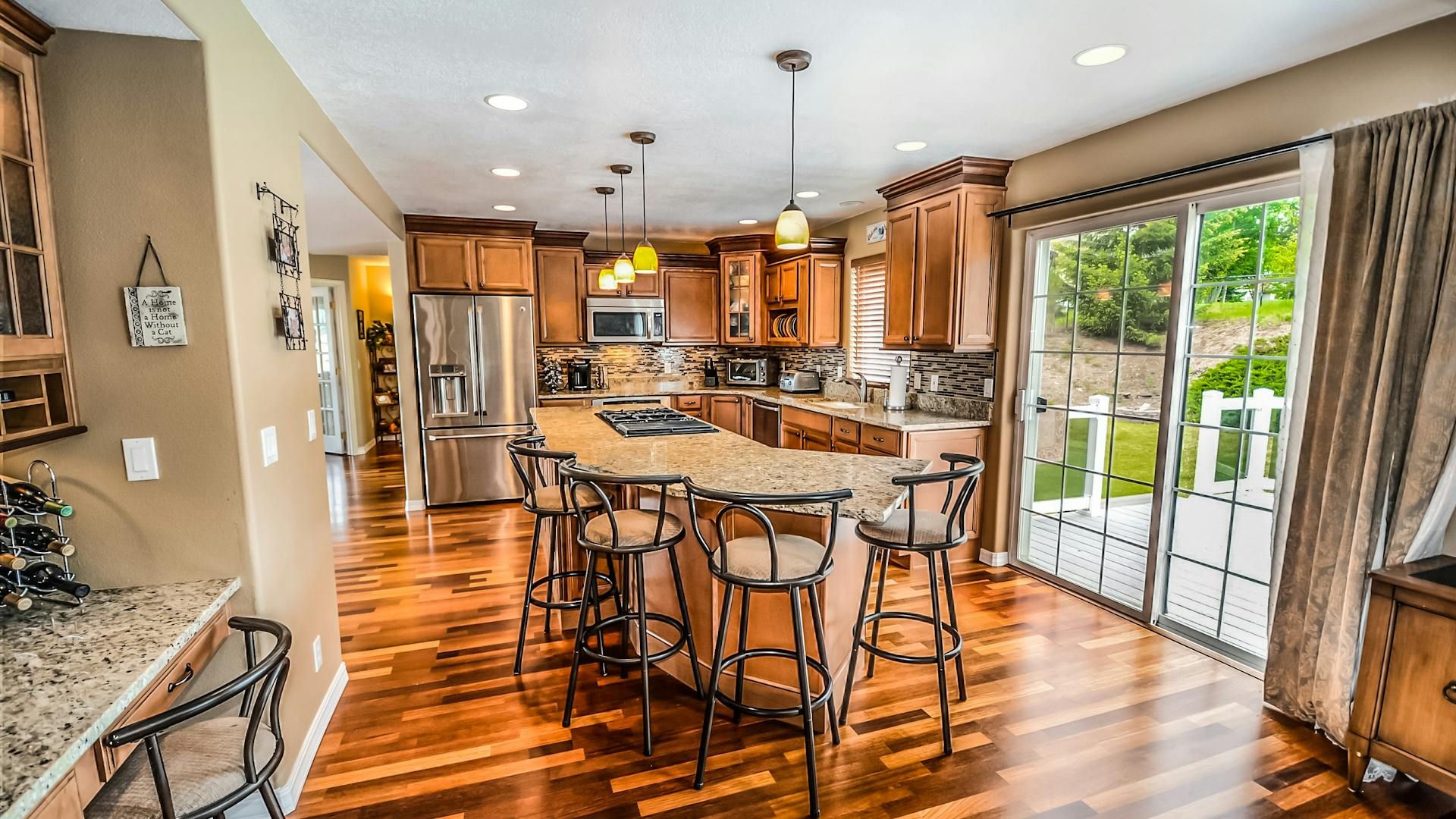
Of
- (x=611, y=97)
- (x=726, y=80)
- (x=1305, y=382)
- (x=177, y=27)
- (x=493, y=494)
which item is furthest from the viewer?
(x=493, y=494)

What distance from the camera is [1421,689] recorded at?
188cm

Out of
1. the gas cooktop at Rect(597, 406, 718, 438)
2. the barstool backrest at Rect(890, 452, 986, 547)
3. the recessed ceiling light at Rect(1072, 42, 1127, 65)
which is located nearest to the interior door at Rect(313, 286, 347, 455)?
the gas cooktop at Rect(597, 406, 718, 438)

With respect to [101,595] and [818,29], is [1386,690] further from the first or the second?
[101,595]

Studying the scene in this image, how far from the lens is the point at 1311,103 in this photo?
2375mm

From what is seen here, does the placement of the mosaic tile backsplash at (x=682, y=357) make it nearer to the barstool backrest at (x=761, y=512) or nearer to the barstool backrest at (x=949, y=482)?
the barstool backrest at (x=949, y=482)

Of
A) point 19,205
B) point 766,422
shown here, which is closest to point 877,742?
point 19,205

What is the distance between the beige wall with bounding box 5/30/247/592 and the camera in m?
1.58

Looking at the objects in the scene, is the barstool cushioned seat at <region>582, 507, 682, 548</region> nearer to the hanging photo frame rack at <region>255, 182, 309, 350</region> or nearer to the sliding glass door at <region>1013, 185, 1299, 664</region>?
the hanging photo frame rack at <region>255, 182, 309, 350</region>

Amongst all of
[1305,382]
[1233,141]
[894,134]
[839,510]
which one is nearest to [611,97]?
[894,134]

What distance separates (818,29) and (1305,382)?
83.6 inches

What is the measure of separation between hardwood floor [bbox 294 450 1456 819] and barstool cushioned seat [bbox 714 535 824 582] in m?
0.69

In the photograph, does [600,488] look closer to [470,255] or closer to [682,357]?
[470,255]

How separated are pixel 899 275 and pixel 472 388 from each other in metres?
3.45

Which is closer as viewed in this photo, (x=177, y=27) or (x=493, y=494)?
(x=177, y=27)
